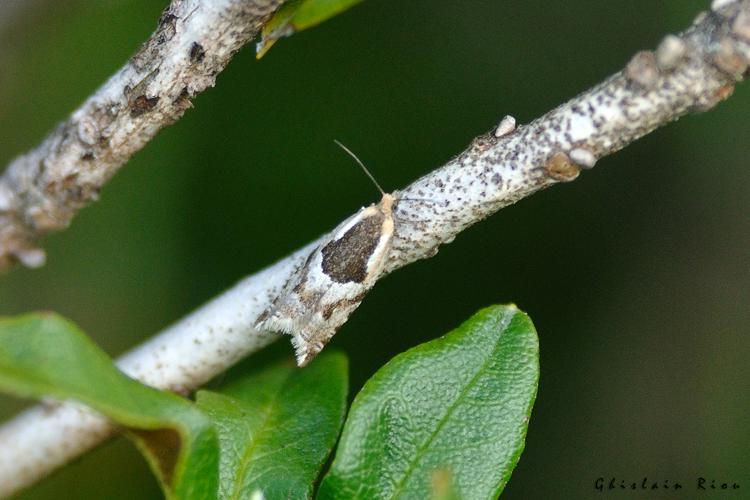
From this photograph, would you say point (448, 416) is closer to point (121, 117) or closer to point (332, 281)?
point (332, 281)

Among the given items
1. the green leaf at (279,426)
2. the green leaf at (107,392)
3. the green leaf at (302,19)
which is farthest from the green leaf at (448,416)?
the green leaf at (302,19)

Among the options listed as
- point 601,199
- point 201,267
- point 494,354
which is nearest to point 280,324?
point 494,354

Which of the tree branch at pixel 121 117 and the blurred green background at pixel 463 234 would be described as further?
the blurred green background at pixel 463 234

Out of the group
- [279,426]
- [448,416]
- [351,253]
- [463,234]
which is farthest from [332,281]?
[463,234]

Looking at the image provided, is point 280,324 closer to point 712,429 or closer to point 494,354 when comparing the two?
point 494,354

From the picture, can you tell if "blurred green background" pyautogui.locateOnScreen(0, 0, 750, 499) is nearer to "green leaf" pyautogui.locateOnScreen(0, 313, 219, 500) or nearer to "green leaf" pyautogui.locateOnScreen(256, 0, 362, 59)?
"green leaf" pyautogui.locateOnScreen(256, 0, 362, 59)

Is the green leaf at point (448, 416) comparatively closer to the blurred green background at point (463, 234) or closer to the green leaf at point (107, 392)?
the green leaf at point (107, 392)
